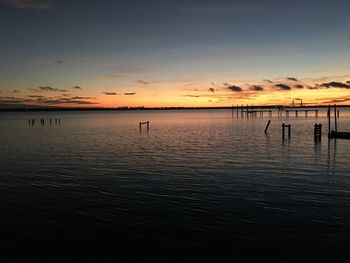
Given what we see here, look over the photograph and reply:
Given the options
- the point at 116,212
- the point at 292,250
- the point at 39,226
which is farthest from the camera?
the point at 116,212

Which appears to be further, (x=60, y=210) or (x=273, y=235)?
(x=60, y=210)

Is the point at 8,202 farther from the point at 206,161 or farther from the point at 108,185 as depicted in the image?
the point at 206,161

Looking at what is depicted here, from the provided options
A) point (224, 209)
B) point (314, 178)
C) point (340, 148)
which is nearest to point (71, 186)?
point (224, 209)

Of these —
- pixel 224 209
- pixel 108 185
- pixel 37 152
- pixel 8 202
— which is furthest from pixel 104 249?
pixel 37 152

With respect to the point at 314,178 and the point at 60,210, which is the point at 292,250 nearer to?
the point at 60,210

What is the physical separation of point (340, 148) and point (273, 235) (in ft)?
103

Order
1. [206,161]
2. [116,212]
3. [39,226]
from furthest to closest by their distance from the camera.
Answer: [206,161] < [116,212] < [39,226]

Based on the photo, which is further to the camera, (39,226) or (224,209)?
(224,209)

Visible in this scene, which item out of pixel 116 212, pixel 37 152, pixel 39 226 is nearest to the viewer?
pixel 39 226

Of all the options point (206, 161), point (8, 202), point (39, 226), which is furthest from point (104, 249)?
point (206, 161)

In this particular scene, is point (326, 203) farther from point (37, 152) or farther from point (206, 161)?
point (37, 152)

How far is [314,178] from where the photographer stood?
23.5 meters

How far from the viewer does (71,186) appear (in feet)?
71.1

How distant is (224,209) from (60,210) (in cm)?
750
